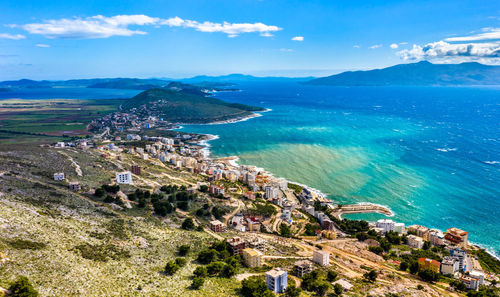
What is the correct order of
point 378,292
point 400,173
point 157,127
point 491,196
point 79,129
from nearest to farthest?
point 378,292 → point 491,196 → point 400,173 → point 79,129 → point 157,127

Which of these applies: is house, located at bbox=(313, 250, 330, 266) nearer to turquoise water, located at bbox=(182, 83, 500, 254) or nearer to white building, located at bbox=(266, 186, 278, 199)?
turquoise water, located at bbox=(182, 83, 500, 254)

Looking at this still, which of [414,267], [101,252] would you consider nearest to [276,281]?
[101,252]

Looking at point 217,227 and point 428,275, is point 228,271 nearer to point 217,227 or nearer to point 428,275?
point 217,227

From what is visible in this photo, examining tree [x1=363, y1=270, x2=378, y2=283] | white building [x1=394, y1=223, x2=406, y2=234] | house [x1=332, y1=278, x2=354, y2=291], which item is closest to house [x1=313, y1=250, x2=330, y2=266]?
house [x1=332, y1=278, x2=354, y2=291]

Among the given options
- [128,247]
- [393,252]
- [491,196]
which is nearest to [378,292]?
[393,252]

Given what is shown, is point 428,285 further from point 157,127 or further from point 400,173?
point 157,127

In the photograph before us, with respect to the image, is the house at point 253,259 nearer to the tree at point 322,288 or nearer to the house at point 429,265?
the tree at point 322,288
